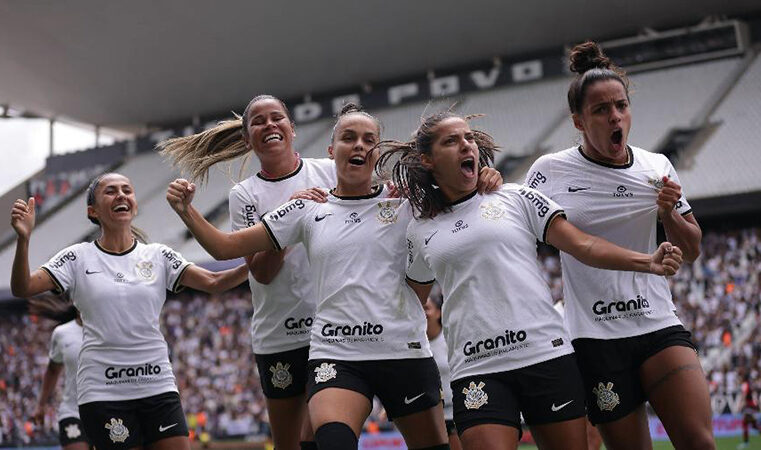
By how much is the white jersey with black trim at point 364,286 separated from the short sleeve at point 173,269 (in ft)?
→ 5.77

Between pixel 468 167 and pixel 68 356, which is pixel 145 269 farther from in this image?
pixel 68 356

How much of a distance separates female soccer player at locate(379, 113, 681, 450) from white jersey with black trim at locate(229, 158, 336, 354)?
1.22m

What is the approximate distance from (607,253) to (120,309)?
3.60 metres

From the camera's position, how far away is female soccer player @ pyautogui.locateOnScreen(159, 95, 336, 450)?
634cm

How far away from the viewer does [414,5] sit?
28047mm

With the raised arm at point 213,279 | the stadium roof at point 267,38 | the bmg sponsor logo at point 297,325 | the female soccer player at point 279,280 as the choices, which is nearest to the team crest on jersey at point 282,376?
the female soccer player at point 279,280

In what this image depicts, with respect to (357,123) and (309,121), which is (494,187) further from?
(309,121)

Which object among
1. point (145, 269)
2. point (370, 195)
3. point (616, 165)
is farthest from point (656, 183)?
point (145, 269)

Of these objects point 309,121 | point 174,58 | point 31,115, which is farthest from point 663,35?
point 31,115

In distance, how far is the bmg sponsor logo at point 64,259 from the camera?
6961mm

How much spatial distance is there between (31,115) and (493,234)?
36.0 meters

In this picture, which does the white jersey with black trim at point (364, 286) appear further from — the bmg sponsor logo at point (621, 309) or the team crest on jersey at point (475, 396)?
the bmg sponsor logo at point (621, 309)

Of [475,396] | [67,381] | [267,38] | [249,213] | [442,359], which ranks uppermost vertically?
[267,38]

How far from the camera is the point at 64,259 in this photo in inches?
277
